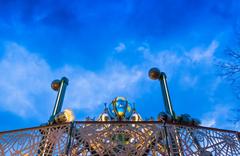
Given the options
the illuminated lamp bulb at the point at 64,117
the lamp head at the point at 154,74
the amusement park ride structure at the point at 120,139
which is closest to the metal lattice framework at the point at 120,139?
the amusement park ride structure at the point at 120,139

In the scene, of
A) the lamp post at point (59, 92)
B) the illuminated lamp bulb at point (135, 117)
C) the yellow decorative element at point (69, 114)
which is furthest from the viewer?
the lamp post at point (59, 92)

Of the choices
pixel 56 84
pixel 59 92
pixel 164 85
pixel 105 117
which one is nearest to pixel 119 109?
pixel 105 117

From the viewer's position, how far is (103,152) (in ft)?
11.5

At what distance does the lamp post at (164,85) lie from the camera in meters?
5.98

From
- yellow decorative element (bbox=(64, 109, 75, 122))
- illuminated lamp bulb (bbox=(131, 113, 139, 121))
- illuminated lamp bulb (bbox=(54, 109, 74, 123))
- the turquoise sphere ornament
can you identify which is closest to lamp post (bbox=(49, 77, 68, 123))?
illuminated lamp bulb (bbox=(54, 109, 74, 123))

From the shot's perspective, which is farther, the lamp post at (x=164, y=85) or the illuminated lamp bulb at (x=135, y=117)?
the lamp post at (x=164, y=85)

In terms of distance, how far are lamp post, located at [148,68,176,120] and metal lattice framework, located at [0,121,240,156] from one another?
1761 millimetres

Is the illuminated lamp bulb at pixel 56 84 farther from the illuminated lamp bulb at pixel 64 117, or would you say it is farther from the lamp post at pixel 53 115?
the illuminated lamp bulb at pixel 64 117

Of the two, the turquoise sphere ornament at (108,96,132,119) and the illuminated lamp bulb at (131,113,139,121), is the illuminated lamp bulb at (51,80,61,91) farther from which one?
the illuminated lamp bulb at (131,113,139,121)

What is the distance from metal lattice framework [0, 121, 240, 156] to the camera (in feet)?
11.4

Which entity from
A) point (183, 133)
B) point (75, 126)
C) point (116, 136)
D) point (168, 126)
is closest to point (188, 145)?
point (183, 133)

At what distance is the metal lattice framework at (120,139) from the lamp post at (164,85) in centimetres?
176

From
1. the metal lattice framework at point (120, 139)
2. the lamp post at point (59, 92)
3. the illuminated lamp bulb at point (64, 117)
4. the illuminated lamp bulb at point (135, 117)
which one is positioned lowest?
the metal lattice framework at point (120, 139)

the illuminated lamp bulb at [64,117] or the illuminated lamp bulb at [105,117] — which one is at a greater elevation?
the illuminated lamp bulb at [105,117]
